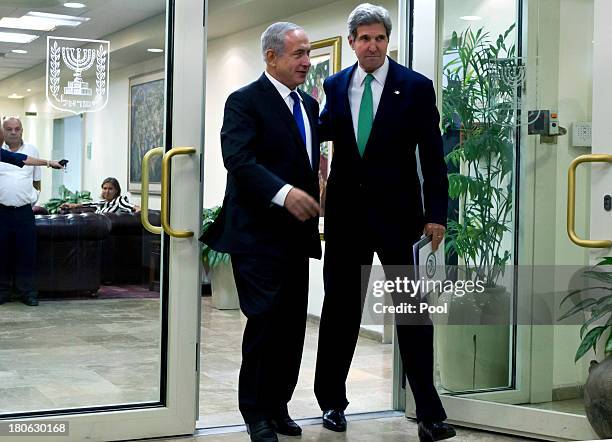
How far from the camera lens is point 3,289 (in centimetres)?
284

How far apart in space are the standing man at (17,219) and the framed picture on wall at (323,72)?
132 inches

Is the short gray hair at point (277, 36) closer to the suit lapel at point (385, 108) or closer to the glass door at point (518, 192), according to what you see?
the suit lapel at point (385, 108)

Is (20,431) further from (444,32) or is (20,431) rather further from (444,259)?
(444,32)

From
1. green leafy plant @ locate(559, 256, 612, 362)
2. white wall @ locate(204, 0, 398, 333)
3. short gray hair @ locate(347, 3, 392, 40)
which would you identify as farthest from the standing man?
white wall @ locate(204, 0, 398, 333)

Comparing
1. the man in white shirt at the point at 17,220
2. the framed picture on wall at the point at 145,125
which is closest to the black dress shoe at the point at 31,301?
the man in white shirt at the point at 17,220

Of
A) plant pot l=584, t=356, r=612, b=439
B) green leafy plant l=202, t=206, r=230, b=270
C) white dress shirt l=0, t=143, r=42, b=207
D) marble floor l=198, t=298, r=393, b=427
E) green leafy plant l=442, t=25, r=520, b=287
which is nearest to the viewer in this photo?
plant pot l=584, t=356, r=612, b=439

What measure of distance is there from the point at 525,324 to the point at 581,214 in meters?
0.50

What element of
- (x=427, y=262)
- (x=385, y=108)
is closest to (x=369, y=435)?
(x=427, y=262)

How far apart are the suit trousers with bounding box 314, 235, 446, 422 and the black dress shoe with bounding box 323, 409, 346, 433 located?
2 cm

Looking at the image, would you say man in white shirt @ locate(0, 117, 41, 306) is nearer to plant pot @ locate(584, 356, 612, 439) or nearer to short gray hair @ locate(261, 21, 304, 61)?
short gray hair @ locate(261, 21, 304, 61)

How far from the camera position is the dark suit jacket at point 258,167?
289cm

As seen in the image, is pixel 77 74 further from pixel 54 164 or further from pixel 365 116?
pixel 365 116

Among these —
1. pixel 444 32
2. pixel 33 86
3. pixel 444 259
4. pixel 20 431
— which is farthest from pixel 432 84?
pixel 20 431

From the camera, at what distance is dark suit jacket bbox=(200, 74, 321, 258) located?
2887 mm
